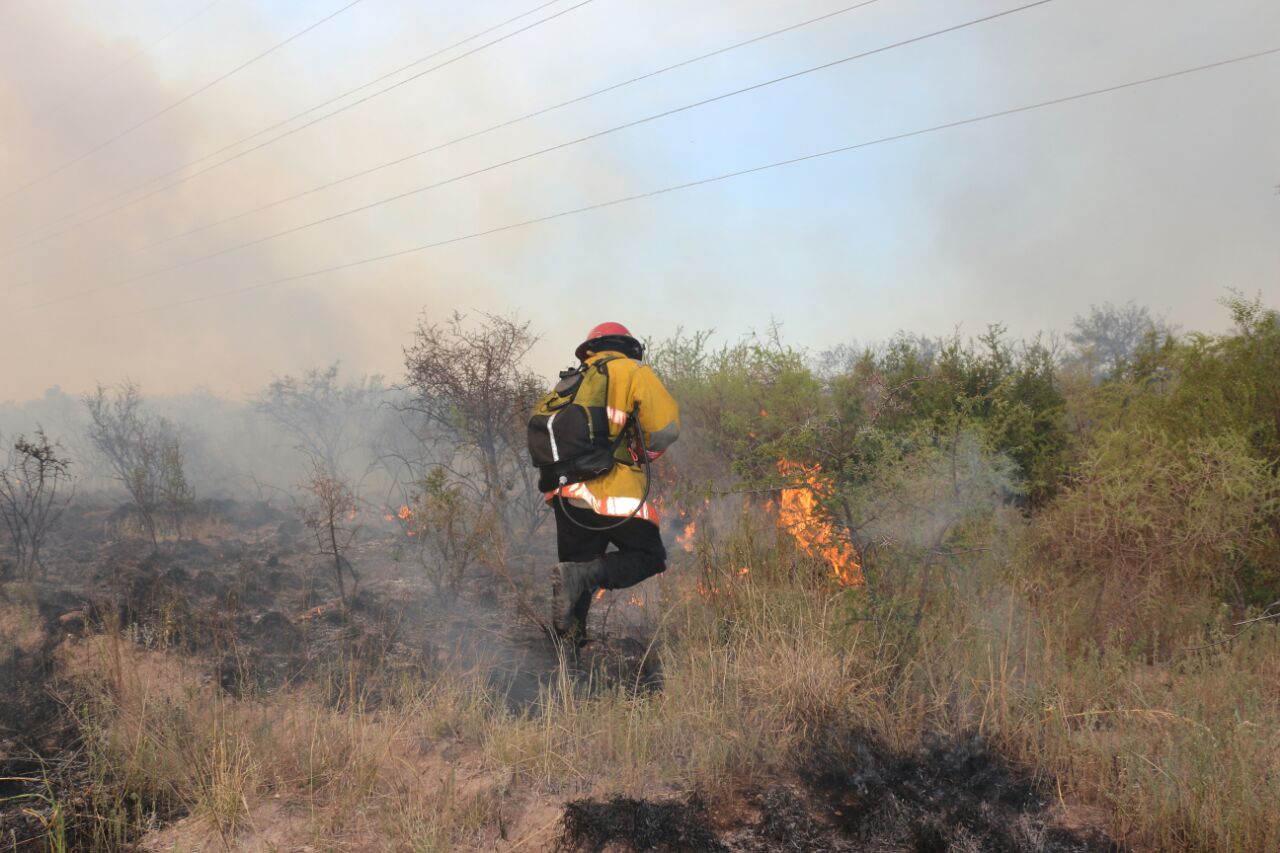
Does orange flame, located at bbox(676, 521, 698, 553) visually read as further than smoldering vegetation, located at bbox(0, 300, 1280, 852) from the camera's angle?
Yes

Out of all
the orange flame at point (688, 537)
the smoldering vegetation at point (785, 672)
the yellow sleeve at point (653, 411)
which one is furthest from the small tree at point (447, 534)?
the yellow sleeve at point (653, 411)

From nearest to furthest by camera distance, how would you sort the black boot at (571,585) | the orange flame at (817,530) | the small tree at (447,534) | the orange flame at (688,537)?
the orange flame at (817,530) < the black boot at (571,585) < the small tree at (447,534) < the orange flame at (688,537)

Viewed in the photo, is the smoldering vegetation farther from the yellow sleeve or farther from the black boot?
the yellow sleeve

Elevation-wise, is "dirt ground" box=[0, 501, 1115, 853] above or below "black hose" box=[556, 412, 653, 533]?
below

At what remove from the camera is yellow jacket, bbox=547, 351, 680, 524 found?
4895 mm

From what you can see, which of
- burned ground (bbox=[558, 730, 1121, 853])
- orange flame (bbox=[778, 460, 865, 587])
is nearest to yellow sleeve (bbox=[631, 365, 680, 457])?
orange flame (bbox=[778, 460, 865, 587])

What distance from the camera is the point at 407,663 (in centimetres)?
543

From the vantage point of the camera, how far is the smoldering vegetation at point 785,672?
3514 mm

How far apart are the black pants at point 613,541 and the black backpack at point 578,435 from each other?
0.22 m

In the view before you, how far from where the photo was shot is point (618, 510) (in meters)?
4.92

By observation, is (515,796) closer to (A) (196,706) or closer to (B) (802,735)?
(B) (802,735)

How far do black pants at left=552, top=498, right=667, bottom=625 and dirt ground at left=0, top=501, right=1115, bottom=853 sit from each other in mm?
516

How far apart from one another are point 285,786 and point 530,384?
579 cm

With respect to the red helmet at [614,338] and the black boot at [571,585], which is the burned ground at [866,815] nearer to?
the black boot at [571,585]
